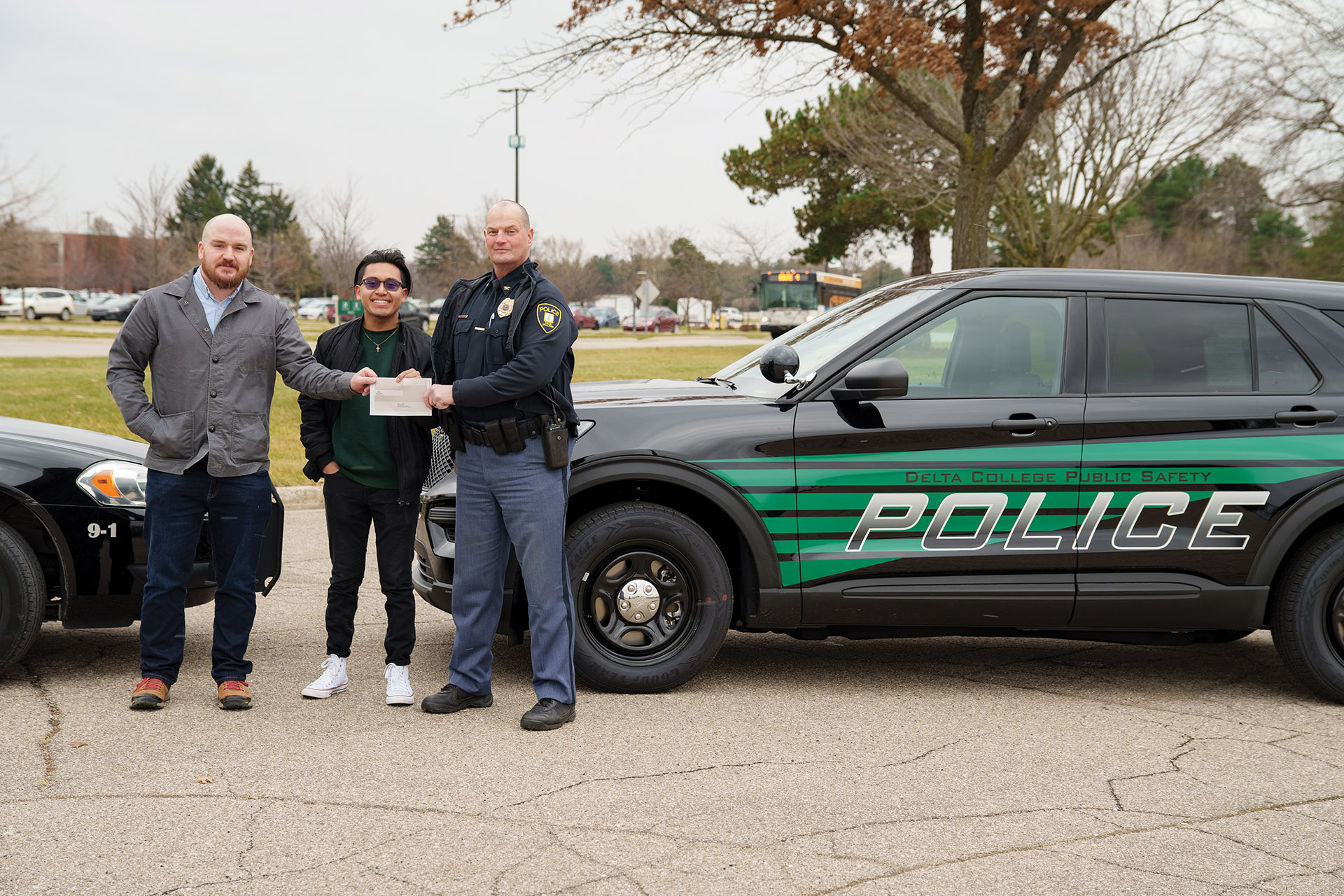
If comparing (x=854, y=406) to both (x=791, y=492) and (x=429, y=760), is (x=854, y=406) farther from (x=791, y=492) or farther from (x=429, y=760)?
(x=429, y=760)

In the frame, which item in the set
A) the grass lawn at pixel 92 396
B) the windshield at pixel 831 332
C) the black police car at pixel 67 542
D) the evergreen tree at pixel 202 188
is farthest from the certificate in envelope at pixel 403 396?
the evergreen tree at pixel 202 188

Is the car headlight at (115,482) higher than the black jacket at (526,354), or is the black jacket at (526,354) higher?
the black jacket at (526,354)

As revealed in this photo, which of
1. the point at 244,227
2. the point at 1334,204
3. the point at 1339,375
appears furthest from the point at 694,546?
the point at 1334,204

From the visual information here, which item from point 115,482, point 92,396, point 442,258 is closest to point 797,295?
point 92,396

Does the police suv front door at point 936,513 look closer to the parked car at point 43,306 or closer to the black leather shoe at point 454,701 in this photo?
the black leather shoe at point 454,701

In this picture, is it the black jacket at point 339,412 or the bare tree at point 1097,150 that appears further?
the bare tree at point 1097,150

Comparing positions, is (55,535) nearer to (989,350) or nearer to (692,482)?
(692,482)

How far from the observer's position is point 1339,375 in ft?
15.4

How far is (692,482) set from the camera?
4.49 m

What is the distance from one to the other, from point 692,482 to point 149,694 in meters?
2.24

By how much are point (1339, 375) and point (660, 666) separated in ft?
10.1

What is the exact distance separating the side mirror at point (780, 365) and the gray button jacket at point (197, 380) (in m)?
1.71

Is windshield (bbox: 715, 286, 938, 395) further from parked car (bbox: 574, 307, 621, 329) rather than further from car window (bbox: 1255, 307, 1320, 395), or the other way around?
parked car (bbox: 574, 307, 621, 329)

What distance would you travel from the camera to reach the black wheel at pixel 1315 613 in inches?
181
